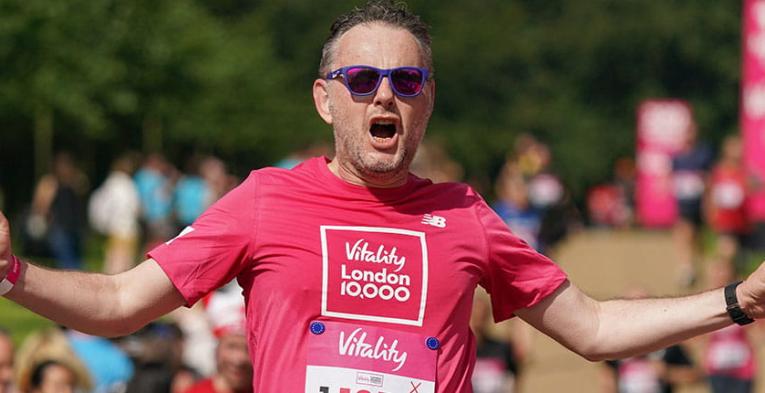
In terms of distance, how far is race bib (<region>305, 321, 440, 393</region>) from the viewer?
13.4ft

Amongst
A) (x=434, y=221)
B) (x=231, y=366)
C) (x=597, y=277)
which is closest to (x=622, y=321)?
(x=434, y=221)

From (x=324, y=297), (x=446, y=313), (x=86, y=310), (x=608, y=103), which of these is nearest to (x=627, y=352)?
(x=446, y=313)

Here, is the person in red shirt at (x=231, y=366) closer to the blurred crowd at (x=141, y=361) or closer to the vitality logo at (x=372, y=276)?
the blurred crowd at (x=141, y=361)

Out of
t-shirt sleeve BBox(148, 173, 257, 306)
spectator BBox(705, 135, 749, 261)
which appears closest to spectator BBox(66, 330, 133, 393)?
t-shirt sleeve BBox(148, 173, 257, 306)

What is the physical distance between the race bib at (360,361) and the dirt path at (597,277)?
340 inches

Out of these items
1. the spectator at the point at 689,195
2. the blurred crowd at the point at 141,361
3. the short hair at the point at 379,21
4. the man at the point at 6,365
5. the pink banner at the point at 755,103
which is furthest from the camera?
the spectator at the point at 689,195

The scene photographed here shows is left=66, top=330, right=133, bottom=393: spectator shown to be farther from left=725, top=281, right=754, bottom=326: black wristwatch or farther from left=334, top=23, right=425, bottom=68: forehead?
left=725, top=281, right=754, bottom=326: black wristwatch

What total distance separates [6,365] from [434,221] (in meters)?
3.99

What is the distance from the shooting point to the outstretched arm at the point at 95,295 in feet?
12.9

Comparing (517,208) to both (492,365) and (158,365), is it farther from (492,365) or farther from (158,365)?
(158,365)

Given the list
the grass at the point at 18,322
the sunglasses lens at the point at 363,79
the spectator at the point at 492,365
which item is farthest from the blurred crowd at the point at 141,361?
the grass at the point at 18,322

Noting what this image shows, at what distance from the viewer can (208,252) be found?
4.14m

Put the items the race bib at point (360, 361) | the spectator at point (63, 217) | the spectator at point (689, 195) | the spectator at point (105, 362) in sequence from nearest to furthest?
1. the race bib at point (360, 361)
2. the spectator at point (105, 362)
3. the spectator at point (689, 195)
4. the spectator at point (63, 217)

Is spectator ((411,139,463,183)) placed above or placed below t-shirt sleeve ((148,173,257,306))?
above
